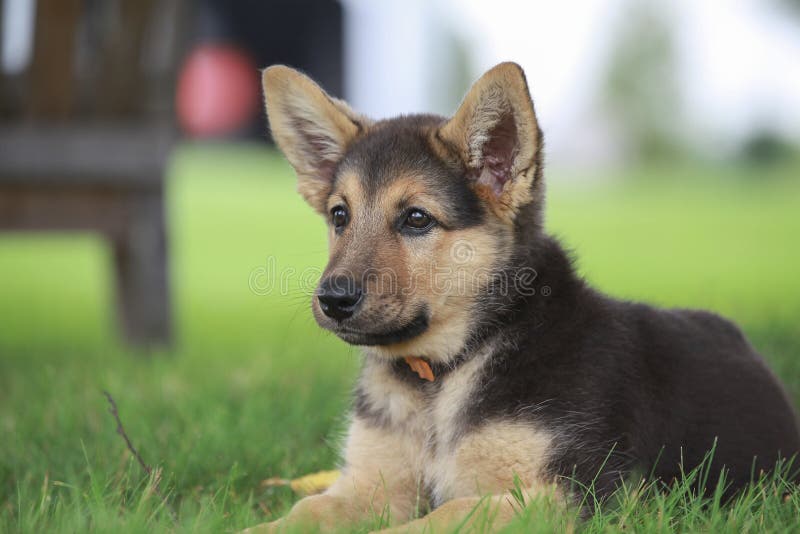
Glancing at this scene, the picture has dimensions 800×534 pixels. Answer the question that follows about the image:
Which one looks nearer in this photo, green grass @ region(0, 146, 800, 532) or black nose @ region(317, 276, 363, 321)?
green grass @ region(0, 146, 800, 532)

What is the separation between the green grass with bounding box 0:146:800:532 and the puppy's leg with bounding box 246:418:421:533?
0.30 meters

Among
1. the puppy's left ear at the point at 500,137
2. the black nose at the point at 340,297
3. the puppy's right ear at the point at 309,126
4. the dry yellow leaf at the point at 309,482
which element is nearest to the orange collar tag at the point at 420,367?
the black nose at the point at 340,297

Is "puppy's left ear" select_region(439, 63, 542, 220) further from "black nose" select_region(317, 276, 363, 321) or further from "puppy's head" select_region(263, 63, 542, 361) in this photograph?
"black nose" select_region(317, 276, 363, 321)

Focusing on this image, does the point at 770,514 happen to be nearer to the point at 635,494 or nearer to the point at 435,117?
the point at 635,494

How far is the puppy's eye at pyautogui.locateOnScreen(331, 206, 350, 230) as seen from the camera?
414 centimetres

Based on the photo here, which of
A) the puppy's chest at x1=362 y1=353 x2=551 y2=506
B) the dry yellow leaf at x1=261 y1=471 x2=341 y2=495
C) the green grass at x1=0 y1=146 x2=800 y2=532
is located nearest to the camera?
the green grass at x1=0 y1=146 x2=800 y2=532

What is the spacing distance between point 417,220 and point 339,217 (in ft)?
1.46

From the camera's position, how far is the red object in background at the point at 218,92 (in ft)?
100

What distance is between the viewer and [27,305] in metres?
11.0

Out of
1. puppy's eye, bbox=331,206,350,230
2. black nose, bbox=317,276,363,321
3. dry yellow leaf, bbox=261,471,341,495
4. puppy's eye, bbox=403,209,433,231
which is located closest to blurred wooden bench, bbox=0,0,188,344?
puppy's eye, bbox=331,206,350,230

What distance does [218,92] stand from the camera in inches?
1270

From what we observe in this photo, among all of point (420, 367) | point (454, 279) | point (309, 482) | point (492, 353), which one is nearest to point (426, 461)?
point (420, 367)

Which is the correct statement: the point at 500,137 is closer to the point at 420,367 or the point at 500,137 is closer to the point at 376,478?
the point at 420,367

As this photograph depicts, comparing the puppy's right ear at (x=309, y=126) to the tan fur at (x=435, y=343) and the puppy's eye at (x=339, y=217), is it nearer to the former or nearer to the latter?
the puppy's eye at (x=339, y=217)
